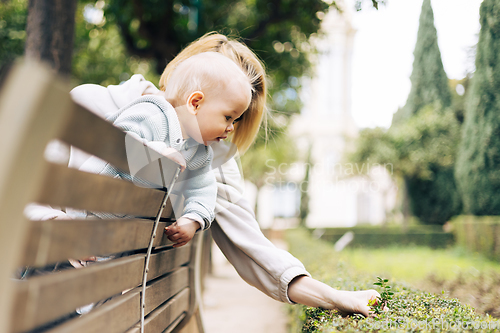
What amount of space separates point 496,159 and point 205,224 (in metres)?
6.12

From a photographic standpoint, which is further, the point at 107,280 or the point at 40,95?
the point at 107,280

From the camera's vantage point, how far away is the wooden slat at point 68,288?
565 millimetres

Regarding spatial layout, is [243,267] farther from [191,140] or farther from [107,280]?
[107,280]

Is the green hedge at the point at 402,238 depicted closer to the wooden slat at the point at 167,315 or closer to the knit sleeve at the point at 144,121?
the wooden slat at the point at 167,315

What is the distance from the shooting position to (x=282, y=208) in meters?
28.8

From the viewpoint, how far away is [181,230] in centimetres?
129

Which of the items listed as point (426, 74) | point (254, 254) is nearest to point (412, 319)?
point (254, 254)

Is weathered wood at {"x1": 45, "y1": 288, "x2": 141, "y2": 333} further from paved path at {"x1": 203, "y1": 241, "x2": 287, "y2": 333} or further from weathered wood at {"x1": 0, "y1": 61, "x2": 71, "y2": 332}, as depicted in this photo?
paved path at {"x1": 203, "y1": 241, "x2": 287, "y2": 333}

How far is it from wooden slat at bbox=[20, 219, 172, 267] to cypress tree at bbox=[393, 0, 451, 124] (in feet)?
53.7

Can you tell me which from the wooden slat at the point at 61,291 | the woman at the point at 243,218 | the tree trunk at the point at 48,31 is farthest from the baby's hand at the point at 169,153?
the tree trunk at the point at 48,31

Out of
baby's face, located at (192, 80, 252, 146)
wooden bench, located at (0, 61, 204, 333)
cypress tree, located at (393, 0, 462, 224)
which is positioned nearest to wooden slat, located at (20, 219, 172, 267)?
wooden bench, located at (0, 61, 204, 333)

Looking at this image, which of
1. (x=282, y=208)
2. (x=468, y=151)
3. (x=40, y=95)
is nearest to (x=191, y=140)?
(x=40, y=95)

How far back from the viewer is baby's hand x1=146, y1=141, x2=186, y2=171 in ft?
3.86

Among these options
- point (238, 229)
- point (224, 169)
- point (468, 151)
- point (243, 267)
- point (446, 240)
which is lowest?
point (446, 240)
